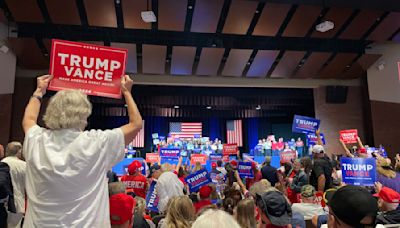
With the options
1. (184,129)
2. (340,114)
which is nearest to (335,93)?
(340,114)

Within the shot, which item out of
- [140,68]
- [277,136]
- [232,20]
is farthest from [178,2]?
[277,136]

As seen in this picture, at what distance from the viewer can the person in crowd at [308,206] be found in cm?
382

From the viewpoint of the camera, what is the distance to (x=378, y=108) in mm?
13062

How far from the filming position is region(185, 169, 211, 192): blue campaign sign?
552 cm

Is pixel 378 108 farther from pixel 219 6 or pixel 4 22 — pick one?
pixel 4 22

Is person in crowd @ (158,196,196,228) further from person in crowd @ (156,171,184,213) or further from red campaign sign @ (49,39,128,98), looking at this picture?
person in crowd @ (156,171,184,213)

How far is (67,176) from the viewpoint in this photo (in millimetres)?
1568

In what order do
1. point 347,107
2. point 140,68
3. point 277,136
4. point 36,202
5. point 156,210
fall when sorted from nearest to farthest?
point 36,202 < point 156,210 < point 140,68 < point 347,107 < point 277,136

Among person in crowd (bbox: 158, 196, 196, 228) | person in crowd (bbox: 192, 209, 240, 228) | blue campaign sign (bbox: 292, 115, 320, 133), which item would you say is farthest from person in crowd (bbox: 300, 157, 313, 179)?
person in crowd (bbox: 192, 209, 240, 228)

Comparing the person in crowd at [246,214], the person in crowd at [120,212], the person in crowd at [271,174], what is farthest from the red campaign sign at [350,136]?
the person in crowd at [120,212]

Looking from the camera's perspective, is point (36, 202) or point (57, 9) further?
point (57, 9)

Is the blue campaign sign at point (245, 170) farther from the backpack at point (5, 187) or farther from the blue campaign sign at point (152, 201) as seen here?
the backpack at point (5, 187)

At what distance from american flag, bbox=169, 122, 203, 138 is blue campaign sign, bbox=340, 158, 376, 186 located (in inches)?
580

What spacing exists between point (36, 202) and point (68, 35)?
9701 millimetres
